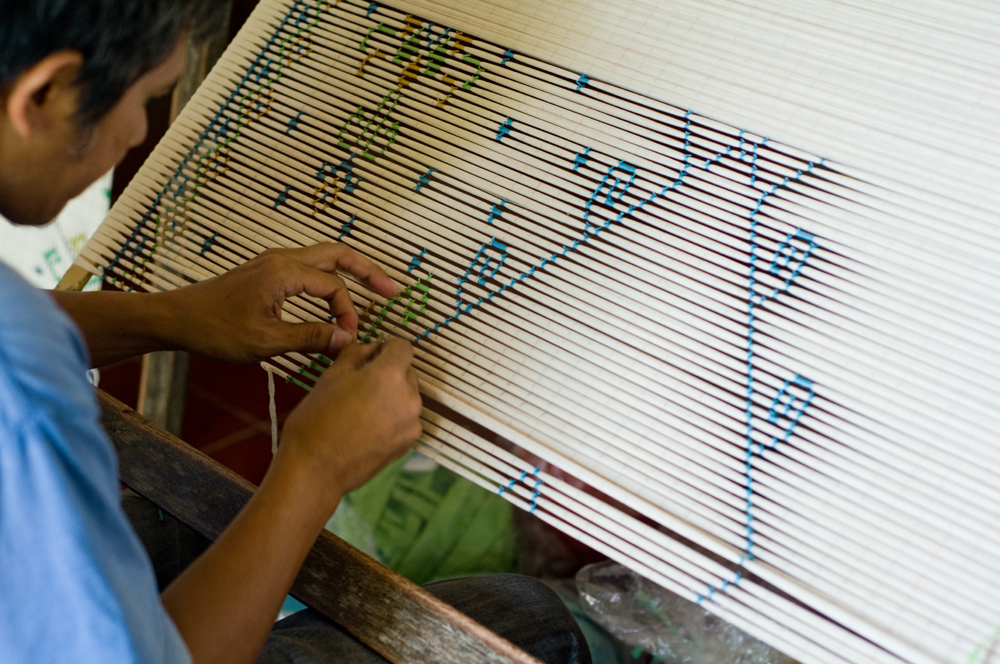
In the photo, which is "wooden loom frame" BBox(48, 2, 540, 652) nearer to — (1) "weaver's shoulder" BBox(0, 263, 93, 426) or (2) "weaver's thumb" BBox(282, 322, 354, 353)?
(2) "weaver's thumb" BBox(282, 322, 354, 353)

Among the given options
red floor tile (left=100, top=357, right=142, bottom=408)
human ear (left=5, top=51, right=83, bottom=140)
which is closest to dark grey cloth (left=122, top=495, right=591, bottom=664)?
human ear (left=5, top=51, right=83, bottom=140)

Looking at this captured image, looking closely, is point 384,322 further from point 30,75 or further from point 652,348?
point 30,75

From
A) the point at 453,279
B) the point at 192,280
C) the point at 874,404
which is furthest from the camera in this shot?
the point at 192,280

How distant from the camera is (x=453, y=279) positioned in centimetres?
117

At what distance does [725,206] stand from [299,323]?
713mm

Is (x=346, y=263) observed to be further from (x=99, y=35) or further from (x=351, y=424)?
(x=99, y=35)

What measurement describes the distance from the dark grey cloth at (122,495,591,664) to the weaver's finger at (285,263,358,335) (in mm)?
491

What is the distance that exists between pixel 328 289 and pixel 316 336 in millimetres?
87

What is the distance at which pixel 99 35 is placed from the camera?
651mm

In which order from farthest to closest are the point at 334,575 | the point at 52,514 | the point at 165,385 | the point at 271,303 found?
1. the point at 165,385
2. the point at 271,303
3. the point at 334,575
4. the point at 52,514

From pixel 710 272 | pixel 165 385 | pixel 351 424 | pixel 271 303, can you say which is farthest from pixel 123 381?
pixel 710 272

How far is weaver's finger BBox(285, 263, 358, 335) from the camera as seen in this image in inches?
44.2

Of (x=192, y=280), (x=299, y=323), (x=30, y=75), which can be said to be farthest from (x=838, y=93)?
(x=192, y=280)

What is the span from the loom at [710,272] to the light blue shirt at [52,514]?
0.55 metres
